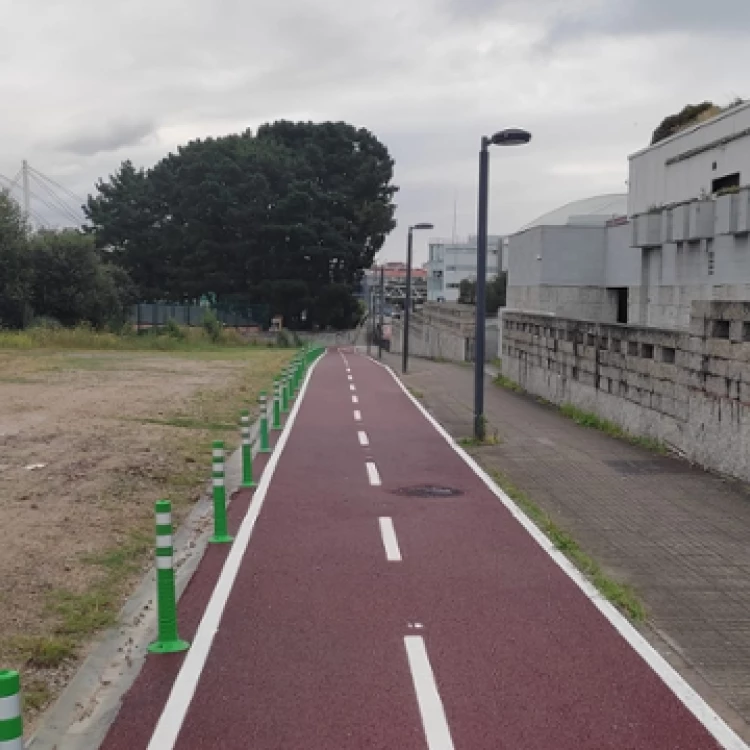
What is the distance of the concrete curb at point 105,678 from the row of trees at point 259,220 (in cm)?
7028

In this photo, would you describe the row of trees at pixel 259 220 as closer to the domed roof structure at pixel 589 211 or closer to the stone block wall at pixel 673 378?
the domed roof structure at pixel 589 211

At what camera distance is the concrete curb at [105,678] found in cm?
529

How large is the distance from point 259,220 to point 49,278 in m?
25.2

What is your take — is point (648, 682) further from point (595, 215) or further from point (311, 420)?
point (595, 215)

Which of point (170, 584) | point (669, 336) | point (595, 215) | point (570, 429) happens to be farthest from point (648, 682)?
point (595, 215)

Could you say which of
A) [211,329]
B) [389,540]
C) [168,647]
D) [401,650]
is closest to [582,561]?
[389,540]

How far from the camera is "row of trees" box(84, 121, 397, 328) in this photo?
7812cm

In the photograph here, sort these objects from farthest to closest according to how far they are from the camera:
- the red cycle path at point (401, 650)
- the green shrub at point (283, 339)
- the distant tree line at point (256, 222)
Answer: the distant tree line at point (256, 222) → the green shrub at point (283, 339) → the red cycle path at point (401, 650)

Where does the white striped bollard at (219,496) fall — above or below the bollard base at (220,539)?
above

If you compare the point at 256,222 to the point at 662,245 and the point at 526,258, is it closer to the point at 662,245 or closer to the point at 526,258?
the point at 526,258

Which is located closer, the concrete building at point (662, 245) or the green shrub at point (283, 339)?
the concrete building at point (662, 245)

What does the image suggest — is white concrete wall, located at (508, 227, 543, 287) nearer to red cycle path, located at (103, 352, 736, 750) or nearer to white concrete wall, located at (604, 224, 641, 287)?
white concrete wall, located at (604, 224, 641, 287)

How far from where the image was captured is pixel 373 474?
46.8 feet

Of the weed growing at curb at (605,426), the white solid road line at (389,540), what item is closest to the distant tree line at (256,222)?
the weed growing at curb at (605,426)
